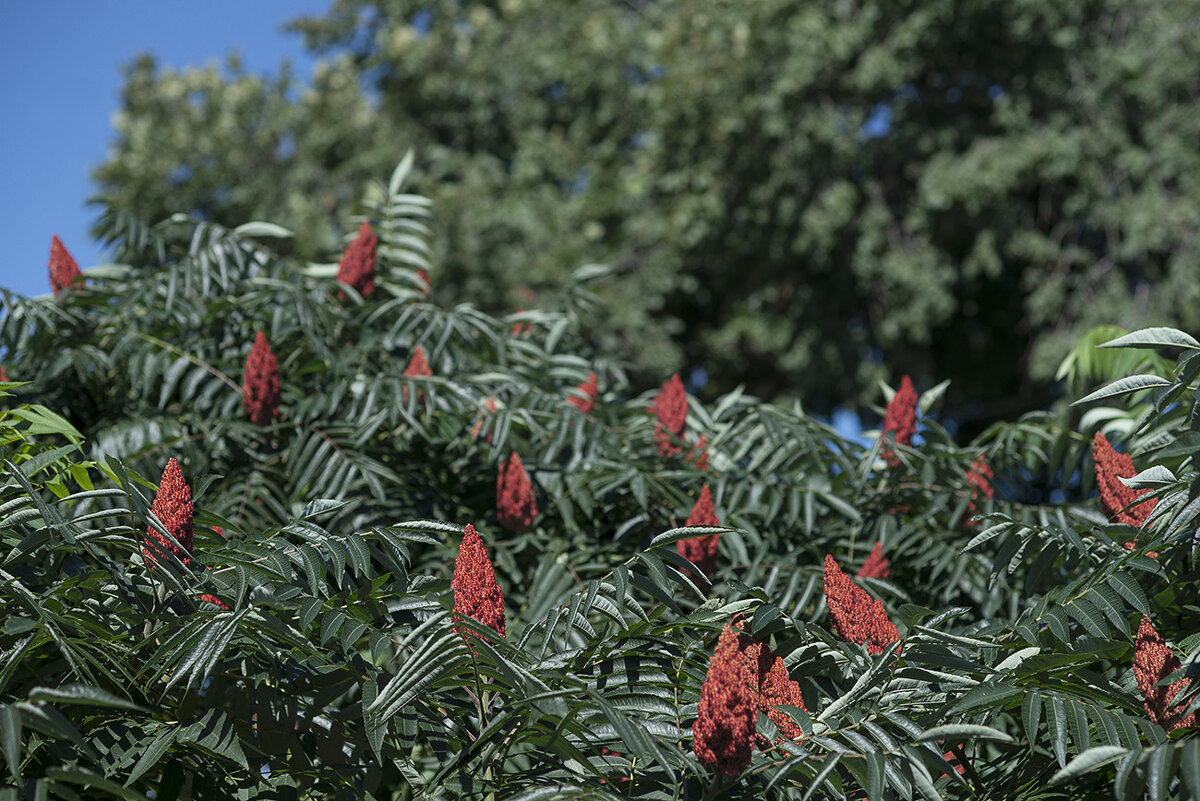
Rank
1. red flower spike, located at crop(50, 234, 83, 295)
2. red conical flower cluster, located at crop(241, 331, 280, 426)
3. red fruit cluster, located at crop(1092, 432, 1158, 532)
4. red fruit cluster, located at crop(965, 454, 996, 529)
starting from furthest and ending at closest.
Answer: red flower spike, located at crop(50, 234, 83, 295)
red fruit cluster, located at crop(965, 454, 996, 529)
red conical flower cluster, located at crop(241, 331, 280, 426)
red fruit cluster, located at crop(1092, 432, 1158, 532)

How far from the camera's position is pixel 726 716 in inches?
91.2

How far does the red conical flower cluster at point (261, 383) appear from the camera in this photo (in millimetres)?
4027

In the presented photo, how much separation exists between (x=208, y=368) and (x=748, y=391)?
11.9m

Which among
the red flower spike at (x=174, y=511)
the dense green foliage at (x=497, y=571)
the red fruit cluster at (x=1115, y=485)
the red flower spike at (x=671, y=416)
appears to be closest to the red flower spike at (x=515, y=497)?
the dense green foliage at (x=497, y=571)

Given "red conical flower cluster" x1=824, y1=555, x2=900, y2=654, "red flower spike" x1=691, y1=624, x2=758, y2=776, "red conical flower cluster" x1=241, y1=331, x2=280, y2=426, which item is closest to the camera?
"red flower spike" x1=691, y1=624, x2=758, y2=776

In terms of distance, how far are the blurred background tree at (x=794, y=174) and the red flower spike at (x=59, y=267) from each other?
23.8ft

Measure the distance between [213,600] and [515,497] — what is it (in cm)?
126

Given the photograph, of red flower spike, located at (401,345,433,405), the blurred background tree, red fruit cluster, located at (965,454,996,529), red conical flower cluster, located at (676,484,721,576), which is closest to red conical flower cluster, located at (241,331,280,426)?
red flower spike, located at (401,345,433,405)

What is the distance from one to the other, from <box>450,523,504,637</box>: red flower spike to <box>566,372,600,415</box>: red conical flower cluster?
6.46 feet

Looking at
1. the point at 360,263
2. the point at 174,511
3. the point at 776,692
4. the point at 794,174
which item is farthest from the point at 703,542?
the point at 794,174

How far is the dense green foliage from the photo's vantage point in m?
2.49

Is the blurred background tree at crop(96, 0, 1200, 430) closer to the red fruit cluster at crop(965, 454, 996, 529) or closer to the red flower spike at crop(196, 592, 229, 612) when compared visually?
the red fruit cluster at crop(965, 454, 996, 529)

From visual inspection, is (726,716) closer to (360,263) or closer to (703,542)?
(703,542)

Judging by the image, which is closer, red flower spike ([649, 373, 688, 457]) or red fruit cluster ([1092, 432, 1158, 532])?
red fruit cluster ([1092, 432, 1158, 532])
